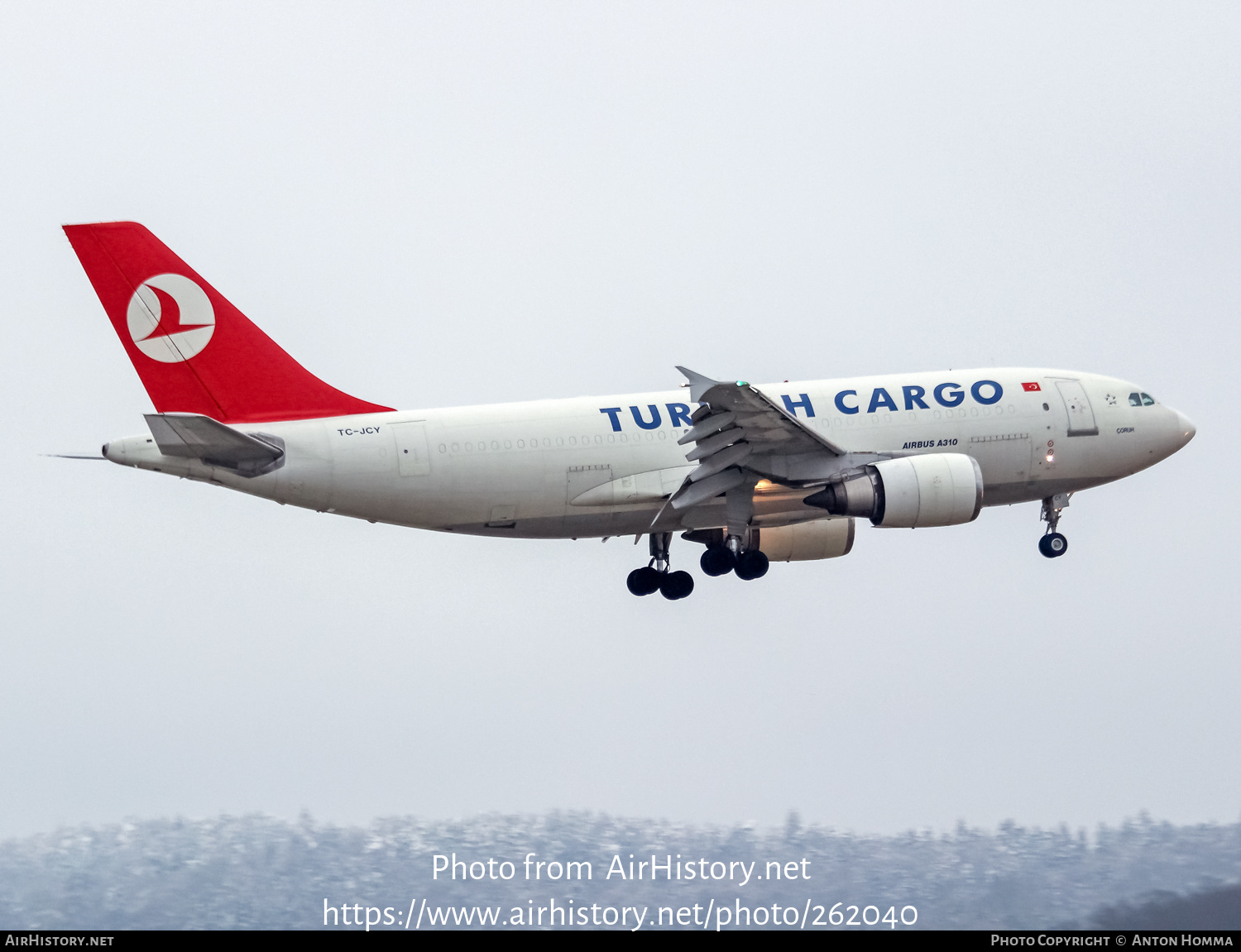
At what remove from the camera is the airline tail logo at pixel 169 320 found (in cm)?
4131

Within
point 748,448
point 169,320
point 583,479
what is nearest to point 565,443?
point 583,479

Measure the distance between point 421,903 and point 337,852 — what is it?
3.40 metres

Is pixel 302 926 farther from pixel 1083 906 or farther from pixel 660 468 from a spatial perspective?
pixel 1083 906

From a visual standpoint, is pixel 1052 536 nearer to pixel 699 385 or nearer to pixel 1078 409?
pixel 1078 409

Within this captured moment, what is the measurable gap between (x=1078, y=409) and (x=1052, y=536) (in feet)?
12.0

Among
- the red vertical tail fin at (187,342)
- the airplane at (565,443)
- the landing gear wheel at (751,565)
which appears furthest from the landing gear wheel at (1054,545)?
the red vertical tail fin at (187,342)

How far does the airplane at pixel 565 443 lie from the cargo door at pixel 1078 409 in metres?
0.41

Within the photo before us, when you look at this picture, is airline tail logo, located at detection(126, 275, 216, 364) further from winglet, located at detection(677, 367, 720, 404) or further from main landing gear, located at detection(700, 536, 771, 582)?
main landing gear, located at detection(700, 536, 771, 582)

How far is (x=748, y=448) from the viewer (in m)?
41.9

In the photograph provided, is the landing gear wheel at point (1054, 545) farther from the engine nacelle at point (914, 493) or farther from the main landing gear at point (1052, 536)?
the engine nacelle at point (914, 493)

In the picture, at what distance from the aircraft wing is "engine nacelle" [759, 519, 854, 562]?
4.85 metres

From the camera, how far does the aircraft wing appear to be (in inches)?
1594
